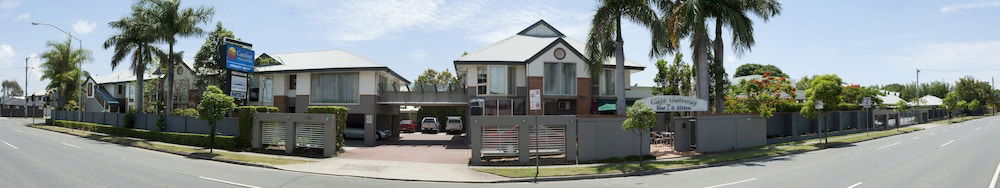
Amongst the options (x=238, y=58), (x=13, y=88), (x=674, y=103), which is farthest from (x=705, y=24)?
(x=13, y=88)

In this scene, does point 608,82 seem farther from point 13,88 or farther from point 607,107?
point 13,88

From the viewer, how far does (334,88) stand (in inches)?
1240

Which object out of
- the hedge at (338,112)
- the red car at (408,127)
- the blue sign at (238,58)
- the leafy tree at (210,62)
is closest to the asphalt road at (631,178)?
the hedge at (338,112)

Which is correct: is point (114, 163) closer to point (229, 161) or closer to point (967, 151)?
point (229, 161)

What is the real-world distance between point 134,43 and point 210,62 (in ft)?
25.2

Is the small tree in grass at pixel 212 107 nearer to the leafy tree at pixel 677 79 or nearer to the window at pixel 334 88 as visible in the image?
the window at pixel 334 88

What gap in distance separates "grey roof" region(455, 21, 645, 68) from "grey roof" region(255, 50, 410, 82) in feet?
19.5

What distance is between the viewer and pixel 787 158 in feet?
67.2

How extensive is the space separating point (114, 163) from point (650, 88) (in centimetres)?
3115

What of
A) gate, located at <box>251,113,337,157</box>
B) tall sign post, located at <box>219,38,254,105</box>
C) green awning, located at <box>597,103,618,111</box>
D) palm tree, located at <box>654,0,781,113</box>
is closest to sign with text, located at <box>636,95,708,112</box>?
palm tree, located at <box>654,0,781,113</box>

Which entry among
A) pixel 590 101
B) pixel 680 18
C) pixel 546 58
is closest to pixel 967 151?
pixel 680 18

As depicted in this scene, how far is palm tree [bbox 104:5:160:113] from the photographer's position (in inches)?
1358

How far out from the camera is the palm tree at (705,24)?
78.1 feet

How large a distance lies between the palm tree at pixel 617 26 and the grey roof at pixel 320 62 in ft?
44.0
